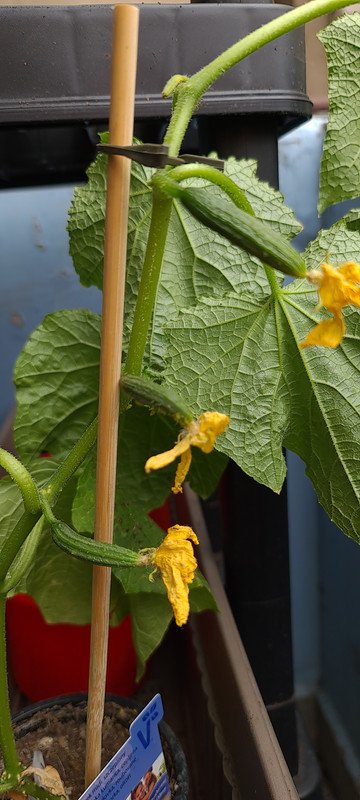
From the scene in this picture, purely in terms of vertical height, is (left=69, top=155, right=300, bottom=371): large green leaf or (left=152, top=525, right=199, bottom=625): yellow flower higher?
(left=69, top=155, right=300, bottom=371): large green leaf

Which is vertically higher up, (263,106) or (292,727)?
(263,106)

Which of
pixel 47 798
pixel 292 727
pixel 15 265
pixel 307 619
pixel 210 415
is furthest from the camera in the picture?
pixel 307 619

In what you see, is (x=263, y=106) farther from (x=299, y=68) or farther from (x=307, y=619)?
(x=307, y=619)

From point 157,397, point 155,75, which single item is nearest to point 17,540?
point 157,397

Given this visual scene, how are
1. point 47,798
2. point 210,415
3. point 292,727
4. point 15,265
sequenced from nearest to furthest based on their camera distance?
1. point 210,415
2. point 47,798
3. point 292,727
4. point 15,265

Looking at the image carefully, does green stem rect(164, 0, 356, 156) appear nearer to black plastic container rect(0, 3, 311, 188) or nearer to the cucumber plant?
the cucumber plant

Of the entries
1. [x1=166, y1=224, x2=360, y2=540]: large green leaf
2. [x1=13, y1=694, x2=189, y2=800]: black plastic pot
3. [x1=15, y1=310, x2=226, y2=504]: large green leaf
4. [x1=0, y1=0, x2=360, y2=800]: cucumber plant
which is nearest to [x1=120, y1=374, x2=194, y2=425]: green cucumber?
[x1=0, y1=0, x2=360, y2=800]: cucumber plant

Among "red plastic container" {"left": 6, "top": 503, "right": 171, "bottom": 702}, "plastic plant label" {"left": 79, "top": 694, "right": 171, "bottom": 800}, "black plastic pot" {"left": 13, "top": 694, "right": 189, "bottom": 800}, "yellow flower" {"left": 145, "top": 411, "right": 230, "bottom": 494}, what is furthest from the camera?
"red plastic container" {"left": 6, "top": 503, "right": 171, "bottom": 702}

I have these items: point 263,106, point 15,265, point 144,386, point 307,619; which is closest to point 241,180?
point 263,106
